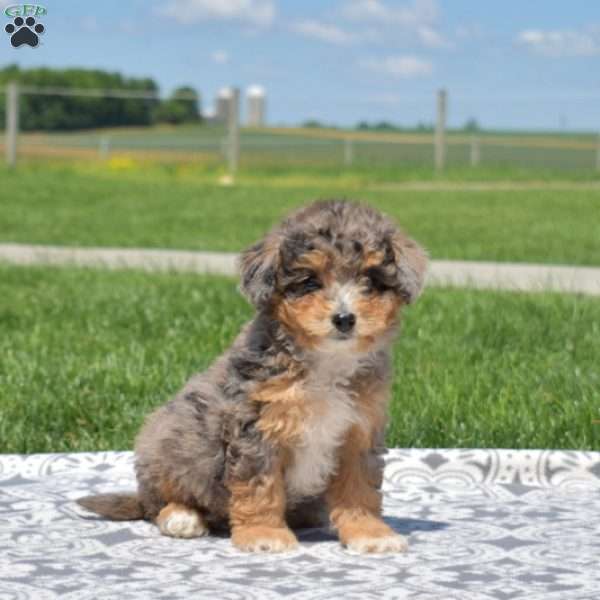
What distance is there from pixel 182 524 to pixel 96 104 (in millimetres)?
36089

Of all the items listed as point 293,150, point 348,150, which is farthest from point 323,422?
point 293,150

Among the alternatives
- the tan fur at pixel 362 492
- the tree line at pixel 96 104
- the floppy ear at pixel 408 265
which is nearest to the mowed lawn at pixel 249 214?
the tree line at pixel 96 104

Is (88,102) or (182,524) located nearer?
(182,524)

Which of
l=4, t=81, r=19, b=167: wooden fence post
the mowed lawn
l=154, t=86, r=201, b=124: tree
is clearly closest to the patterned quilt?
the mowed lawn

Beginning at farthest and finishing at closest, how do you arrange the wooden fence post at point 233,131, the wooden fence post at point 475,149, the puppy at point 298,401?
1. the wooden fence post at point 475,149
2. the wooden fence post at point 233,131
3. the puppy at point 298,401

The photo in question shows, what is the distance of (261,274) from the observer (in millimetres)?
4258

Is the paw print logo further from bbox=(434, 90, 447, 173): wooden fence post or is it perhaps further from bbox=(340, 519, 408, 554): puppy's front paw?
bbox=(434, 90, 447, 173): wooden fence post

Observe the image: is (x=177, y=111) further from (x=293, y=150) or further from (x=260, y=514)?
(x=260, y=514)

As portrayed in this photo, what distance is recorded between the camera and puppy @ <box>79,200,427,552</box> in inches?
165

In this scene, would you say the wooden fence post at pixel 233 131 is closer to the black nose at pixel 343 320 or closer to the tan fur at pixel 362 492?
the tan fur at pixel 362 492

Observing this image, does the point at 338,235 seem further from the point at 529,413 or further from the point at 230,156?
the point at 230,156

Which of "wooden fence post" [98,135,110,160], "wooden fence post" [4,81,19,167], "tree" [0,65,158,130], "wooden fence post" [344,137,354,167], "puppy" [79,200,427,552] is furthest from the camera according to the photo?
"wooden fence post" [344,137,354,167]

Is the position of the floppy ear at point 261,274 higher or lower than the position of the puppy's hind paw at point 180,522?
higher

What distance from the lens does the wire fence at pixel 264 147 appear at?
34312mm
